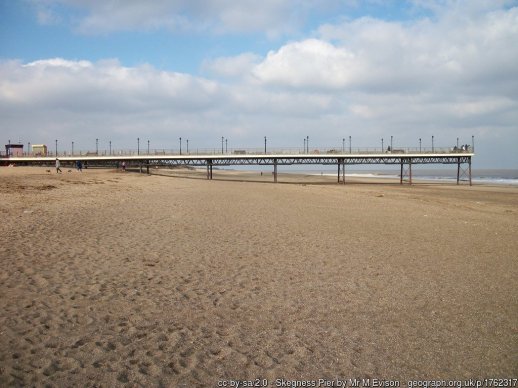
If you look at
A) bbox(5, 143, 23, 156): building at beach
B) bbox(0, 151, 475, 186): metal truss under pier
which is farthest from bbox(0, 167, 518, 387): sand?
bbox(5, 143, 23, 156): building at beach

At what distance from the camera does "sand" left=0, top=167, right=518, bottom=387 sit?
446 cm

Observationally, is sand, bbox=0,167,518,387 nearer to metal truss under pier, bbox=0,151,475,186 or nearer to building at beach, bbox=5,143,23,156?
metal truss under pier, bbox=0,151,475,186

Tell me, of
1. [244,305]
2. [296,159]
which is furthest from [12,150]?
[244,305]

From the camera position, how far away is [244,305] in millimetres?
6316

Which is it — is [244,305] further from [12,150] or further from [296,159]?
[12,150]

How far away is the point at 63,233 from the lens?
10.9m

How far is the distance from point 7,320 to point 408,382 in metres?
5.45

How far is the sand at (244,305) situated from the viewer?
14.6ft

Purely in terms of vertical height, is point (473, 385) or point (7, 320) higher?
point (7, 320)

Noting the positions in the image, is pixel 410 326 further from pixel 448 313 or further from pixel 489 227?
pixel 489 227

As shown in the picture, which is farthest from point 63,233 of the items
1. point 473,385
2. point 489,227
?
point 489,227

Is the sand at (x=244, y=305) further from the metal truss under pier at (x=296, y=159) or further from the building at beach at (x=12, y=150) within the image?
the building at beach at (x=12, y=150)

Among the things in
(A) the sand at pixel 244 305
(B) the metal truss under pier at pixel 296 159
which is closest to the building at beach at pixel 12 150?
(B) the metal truss under pier at pixel 296 159

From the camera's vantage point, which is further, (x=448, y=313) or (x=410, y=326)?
(x=448, y=313)
